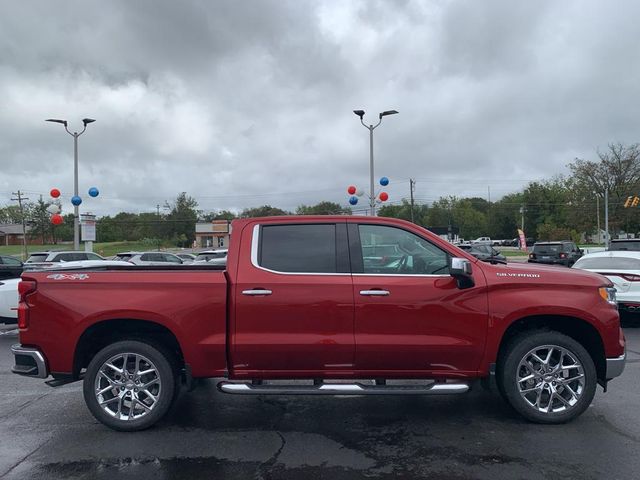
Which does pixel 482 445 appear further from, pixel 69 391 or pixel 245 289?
pixel 69 391

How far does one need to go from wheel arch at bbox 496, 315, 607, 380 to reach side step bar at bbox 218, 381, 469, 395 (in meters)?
0.64

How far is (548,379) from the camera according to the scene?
16.3 ft

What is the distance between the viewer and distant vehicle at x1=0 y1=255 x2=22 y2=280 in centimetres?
2133

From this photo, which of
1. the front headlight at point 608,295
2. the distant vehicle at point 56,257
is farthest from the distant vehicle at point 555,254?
the front headlight at point 608,295

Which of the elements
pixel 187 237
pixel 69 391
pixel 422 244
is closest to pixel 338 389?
pixel 422 244

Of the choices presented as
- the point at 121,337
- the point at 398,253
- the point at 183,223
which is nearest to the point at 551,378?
the point at 398,253

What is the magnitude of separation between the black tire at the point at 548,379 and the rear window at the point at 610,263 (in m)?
6.65

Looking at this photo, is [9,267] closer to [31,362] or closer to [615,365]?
[31,362]

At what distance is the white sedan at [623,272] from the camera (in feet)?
33.4

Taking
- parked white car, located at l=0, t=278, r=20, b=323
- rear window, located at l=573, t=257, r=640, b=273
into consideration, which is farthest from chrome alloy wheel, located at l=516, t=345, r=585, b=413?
parked white car, located at l=0, t=278, r=20, b=323

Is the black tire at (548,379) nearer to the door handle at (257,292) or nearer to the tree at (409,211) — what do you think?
the door handle at (257,292)

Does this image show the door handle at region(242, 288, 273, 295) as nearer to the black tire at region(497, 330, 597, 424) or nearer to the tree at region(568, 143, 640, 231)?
the black tire at region(497, 330, 597, 424)

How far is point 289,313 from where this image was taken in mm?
4809

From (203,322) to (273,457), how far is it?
1.32m
